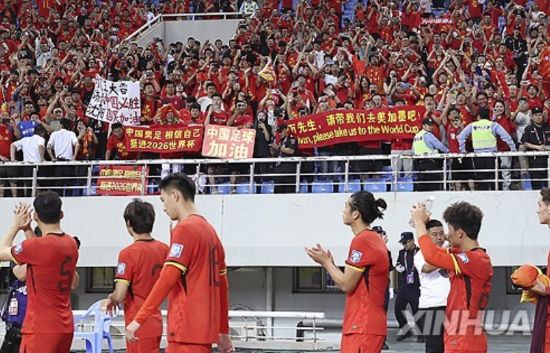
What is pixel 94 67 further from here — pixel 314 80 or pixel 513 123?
pixel 513 123

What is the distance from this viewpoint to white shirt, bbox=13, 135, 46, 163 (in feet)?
61.6

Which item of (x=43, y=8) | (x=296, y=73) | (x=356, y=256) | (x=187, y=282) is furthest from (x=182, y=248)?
(x=43, y=8)

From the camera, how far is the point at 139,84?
19.8 m

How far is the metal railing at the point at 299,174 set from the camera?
17109 millimetres

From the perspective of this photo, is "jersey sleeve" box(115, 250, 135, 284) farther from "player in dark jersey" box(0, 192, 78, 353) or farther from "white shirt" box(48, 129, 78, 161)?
"white shirt" box(48, 129, 78, 161)

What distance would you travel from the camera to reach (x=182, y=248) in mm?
7152

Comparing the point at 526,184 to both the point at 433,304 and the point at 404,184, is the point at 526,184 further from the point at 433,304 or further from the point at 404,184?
the point at 433,304

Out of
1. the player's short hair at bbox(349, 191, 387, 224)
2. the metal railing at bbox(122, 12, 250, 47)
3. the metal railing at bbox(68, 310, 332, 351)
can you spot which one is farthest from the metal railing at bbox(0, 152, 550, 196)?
the player's short hair at bbox(349, 191, 387, 224)

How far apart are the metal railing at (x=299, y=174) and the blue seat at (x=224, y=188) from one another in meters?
0.02

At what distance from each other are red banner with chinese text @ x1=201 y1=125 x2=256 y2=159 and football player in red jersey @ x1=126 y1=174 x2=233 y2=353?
418 inches

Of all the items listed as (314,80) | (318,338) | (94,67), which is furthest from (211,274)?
(94,67)

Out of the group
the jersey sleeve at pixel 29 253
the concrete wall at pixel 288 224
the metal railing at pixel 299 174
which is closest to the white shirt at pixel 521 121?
the metal railing at pixel 299 174

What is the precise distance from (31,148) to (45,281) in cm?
1091

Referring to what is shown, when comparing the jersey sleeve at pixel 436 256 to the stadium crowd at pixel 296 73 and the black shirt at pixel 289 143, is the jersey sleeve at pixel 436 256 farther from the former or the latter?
the black shirt at pixel 289 143
